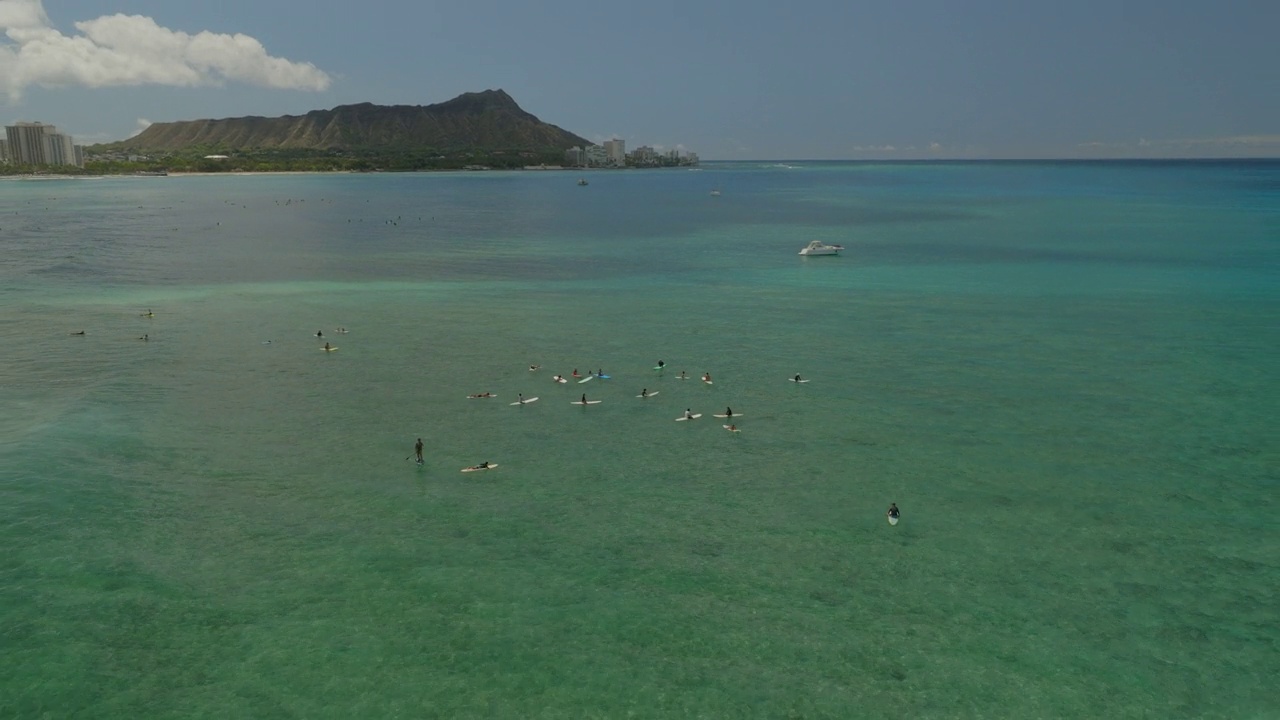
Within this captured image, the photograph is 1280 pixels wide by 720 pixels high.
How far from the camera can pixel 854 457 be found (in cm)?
3922

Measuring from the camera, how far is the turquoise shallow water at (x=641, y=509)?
24266 mm

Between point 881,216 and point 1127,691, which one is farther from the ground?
point 881,216

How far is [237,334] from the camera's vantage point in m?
62.1

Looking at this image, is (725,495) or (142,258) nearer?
(725,495)

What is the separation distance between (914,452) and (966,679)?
16643 mm

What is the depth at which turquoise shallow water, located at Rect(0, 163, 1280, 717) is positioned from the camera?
955 inches

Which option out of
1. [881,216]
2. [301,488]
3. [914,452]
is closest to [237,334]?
[301,488]

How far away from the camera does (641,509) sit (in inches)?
1348

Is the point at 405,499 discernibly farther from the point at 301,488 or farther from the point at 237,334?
the point at 237,334

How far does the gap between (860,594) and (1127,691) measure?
779 centimetres

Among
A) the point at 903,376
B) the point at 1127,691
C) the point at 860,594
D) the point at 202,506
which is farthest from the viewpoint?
the point at 903,376

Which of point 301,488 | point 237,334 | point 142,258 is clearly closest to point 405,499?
point 301,488

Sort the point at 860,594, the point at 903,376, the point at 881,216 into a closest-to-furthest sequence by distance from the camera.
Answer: the point at 860,594, the point at 903,376, the point at 881,216

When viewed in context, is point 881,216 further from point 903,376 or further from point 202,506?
point 202,506
